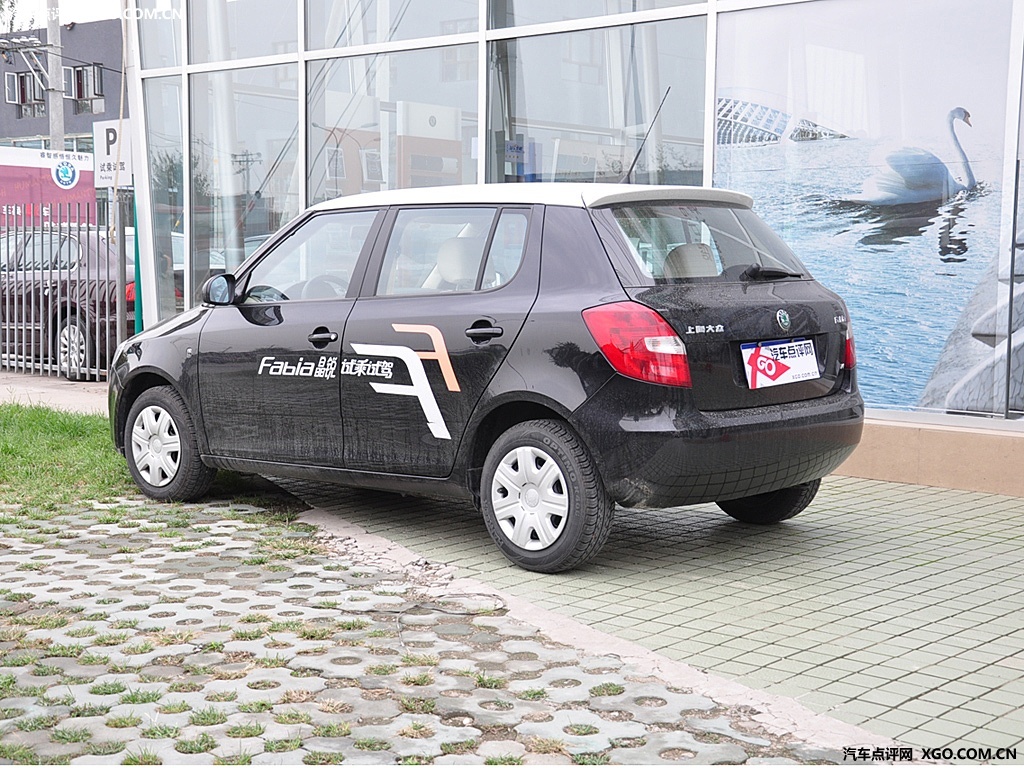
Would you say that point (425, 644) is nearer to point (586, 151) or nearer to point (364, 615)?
point (364, 615)

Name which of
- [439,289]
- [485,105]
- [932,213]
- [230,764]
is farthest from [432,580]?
[485,105]

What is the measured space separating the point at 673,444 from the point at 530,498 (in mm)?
738

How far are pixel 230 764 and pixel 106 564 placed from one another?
2.72 meters

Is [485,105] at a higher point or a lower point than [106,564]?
higher

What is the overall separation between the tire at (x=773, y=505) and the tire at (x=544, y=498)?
1495 millimetres

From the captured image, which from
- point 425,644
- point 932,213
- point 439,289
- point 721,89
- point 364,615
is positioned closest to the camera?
point 425,644

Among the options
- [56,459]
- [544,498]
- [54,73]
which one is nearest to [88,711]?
[544,498]

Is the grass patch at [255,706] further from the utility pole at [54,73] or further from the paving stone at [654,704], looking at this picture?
the utility pole at [54,73]

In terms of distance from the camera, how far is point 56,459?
9.04 m

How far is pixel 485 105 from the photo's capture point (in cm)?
1116

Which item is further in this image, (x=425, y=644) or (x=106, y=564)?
(x=106, y=564)

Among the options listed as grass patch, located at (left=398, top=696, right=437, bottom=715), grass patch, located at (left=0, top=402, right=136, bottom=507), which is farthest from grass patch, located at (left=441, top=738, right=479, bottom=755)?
grass patch, located at (left=0, top=402, right=136, bottom=507)

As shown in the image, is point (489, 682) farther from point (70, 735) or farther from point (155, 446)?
point (155, 446)

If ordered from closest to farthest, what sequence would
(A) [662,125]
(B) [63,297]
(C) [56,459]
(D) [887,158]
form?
1. (D) [887,158]
2. (C) [56,459]
3. (A) [662,125]
4. (B) [63,297]
